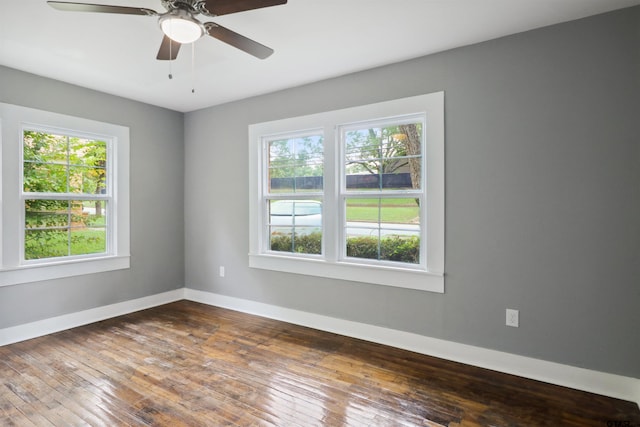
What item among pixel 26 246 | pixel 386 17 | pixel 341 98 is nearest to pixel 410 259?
pixel 341 98

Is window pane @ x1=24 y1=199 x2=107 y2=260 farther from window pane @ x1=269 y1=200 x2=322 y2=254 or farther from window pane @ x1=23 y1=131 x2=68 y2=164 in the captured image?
window pane @ x1=269 y1=200 x2=322 y2=254

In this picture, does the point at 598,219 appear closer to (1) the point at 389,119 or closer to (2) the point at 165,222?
(1) the point at 389,119

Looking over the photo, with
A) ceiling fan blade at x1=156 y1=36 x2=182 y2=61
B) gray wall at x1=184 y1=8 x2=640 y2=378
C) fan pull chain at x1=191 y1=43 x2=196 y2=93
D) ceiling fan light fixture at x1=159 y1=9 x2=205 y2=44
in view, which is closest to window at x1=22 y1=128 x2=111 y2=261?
fan pull chain at x1=191 y1=43 x2=196 y2=93

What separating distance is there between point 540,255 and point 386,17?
1999 mm

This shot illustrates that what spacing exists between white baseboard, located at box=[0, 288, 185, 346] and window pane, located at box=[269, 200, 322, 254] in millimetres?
1675

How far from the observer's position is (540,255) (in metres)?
2.49

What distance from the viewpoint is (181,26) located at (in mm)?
1848

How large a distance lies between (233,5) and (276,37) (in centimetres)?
87

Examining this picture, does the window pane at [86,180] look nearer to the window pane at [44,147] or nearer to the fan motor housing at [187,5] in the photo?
the window pane at [44,147]

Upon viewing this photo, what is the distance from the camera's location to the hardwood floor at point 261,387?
6.73 ft

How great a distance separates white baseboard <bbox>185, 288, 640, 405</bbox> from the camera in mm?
2279

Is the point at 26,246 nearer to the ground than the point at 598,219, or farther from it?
nearer to the ground

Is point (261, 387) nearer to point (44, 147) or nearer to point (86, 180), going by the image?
point (86, 180)

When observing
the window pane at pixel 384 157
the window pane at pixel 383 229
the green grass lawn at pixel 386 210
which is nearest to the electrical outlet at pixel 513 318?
the window pane at pixel 383 229
